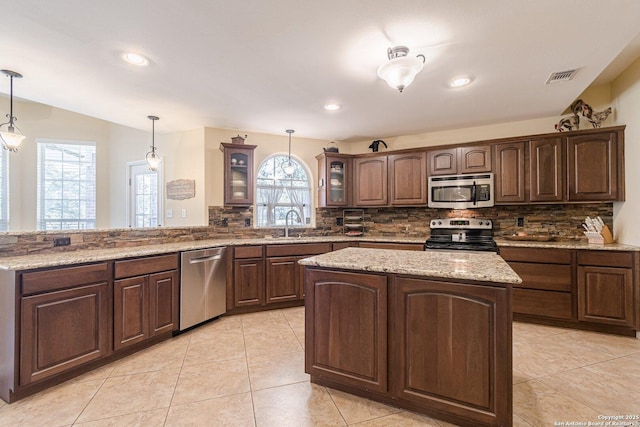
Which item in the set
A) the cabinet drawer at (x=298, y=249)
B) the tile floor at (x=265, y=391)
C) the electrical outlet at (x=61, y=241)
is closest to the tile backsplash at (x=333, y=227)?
the electrical outlet at (x=61, y=241)

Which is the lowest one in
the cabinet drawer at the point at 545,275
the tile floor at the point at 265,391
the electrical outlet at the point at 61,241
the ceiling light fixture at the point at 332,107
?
the tile floor at the point at 265,391

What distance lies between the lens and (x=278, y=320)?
3.38 metres

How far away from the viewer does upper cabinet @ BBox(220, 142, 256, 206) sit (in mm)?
3943

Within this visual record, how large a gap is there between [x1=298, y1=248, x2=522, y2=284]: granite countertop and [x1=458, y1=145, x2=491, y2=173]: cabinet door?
2.08 m

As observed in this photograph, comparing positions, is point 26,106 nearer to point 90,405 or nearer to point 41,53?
point 41,53

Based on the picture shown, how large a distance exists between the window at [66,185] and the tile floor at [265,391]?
11.3 feet

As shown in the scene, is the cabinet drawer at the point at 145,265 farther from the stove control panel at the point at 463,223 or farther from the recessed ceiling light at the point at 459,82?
the stove control panel at the point at 463,223

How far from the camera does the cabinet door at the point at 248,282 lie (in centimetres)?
354

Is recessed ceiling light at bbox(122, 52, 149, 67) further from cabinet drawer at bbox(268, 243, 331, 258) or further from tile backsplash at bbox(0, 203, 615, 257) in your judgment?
cabinet drawer at bbox(268, 243, 331, 258)

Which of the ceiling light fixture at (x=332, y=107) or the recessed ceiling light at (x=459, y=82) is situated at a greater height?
the ceiling light fixture at (x=332, y=107)

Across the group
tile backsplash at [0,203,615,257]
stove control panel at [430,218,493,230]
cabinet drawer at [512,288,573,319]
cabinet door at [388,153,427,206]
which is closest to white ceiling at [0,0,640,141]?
cabinet door at [388,153,427,206]

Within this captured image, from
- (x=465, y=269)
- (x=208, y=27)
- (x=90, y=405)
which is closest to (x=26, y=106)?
(x=208, y=27)

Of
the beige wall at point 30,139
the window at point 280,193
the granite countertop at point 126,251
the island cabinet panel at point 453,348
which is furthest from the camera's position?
the window at point 280,193

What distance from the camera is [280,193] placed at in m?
4.54
